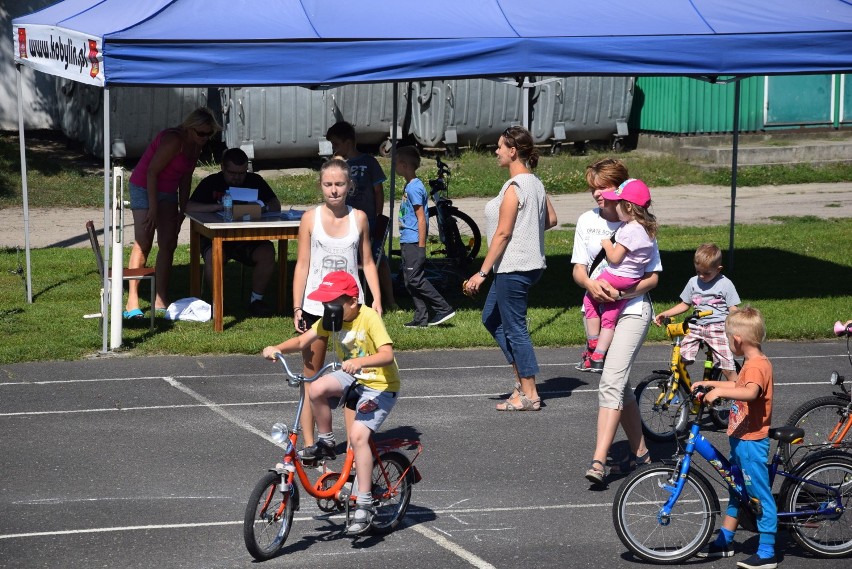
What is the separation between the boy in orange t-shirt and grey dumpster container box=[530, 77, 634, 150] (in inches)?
791

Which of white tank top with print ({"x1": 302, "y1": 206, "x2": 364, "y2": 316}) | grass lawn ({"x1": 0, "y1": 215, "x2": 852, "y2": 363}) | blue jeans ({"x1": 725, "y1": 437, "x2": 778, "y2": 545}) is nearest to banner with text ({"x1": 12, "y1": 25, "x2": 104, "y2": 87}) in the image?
grass lawn ({"x1": 0, "y1": 215, "x2": 852, "y2": 363})

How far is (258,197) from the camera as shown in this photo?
1276 centimetres

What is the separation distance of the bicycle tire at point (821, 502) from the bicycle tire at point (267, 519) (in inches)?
102

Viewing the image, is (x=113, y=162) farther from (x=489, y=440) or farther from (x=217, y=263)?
(x=489, y=440)

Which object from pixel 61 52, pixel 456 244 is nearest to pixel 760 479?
pixel 61 52

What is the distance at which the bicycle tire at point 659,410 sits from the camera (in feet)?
28.0

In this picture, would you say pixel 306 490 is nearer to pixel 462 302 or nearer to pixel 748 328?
pixel 748 328

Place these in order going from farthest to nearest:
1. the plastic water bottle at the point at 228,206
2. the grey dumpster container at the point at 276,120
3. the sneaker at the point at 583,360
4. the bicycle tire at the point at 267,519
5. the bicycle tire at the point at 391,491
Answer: the grey dumpster container at the point at 276,120
the plastic water bottle at the point at 228,206
the sneaker at the point at 583,360
the bicycle tire at the point at 391,491
the bicycle tire at the point at 267,519

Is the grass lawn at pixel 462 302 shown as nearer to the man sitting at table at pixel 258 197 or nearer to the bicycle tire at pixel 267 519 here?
the man sitting at table at pixel 258 197

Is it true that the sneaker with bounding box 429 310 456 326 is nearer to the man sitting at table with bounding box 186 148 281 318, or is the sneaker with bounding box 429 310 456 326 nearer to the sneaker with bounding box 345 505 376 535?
the man sitting at table with bounding box 186 148 281 318

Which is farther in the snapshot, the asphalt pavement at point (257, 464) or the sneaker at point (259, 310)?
the sneaker at point (259, 310)

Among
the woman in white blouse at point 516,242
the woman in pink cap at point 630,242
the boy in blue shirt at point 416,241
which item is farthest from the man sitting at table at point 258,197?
the woman in pink cap at point 630,242

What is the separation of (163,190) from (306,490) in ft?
22.8

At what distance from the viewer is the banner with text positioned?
10562 millimetres
